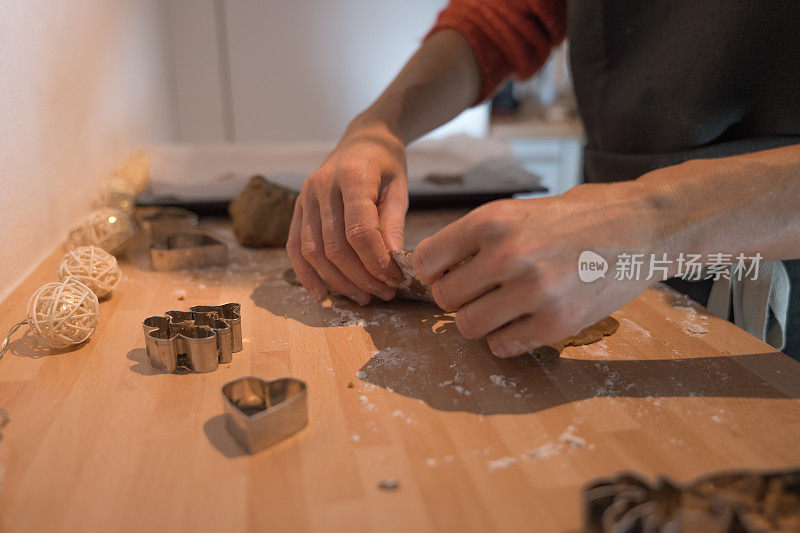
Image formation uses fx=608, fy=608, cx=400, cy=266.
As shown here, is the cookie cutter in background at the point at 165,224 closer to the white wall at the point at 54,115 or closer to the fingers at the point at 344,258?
the white wall at the point at 54,115

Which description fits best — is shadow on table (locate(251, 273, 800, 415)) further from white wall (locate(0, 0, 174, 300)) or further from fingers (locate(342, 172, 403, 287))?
Result: white wall (locate(0, 0, 174, 300))

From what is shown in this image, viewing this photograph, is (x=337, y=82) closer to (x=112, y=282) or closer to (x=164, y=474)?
(x=112, y=282)

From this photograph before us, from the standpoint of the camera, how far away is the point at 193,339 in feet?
2.20

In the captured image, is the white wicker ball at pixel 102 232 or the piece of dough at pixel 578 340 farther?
the white wicker ball at pixel 102 232

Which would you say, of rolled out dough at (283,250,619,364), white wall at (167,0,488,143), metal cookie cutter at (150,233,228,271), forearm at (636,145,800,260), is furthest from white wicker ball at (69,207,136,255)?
white wall at (167,0,488,143)

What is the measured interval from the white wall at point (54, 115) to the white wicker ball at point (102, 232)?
0.06 m

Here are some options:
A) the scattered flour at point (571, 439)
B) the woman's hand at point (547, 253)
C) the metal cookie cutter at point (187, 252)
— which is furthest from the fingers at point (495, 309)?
the metal cookie cutter at point (187, 252)

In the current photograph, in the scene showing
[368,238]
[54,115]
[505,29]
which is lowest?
[368,238]

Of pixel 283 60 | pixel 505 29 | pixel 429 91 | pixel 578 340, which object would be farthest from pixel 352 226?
pixel 283 60

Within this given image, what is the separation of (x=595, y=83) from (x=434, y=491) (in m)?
0.91

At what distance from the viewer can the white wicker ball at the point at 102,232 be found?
1.03 meters

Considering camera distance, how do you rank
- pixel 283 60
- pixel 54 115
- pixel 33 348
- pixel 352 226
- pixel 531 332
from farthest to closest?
pixel 283 60
pixel 54 115
pixel 352 226
pixel 33 348
pixel 531 332

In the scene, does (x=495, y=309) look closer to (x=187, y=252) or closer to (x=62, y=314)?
(x=62, y=314)

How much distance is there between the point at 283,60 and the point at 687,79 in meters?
2.39
